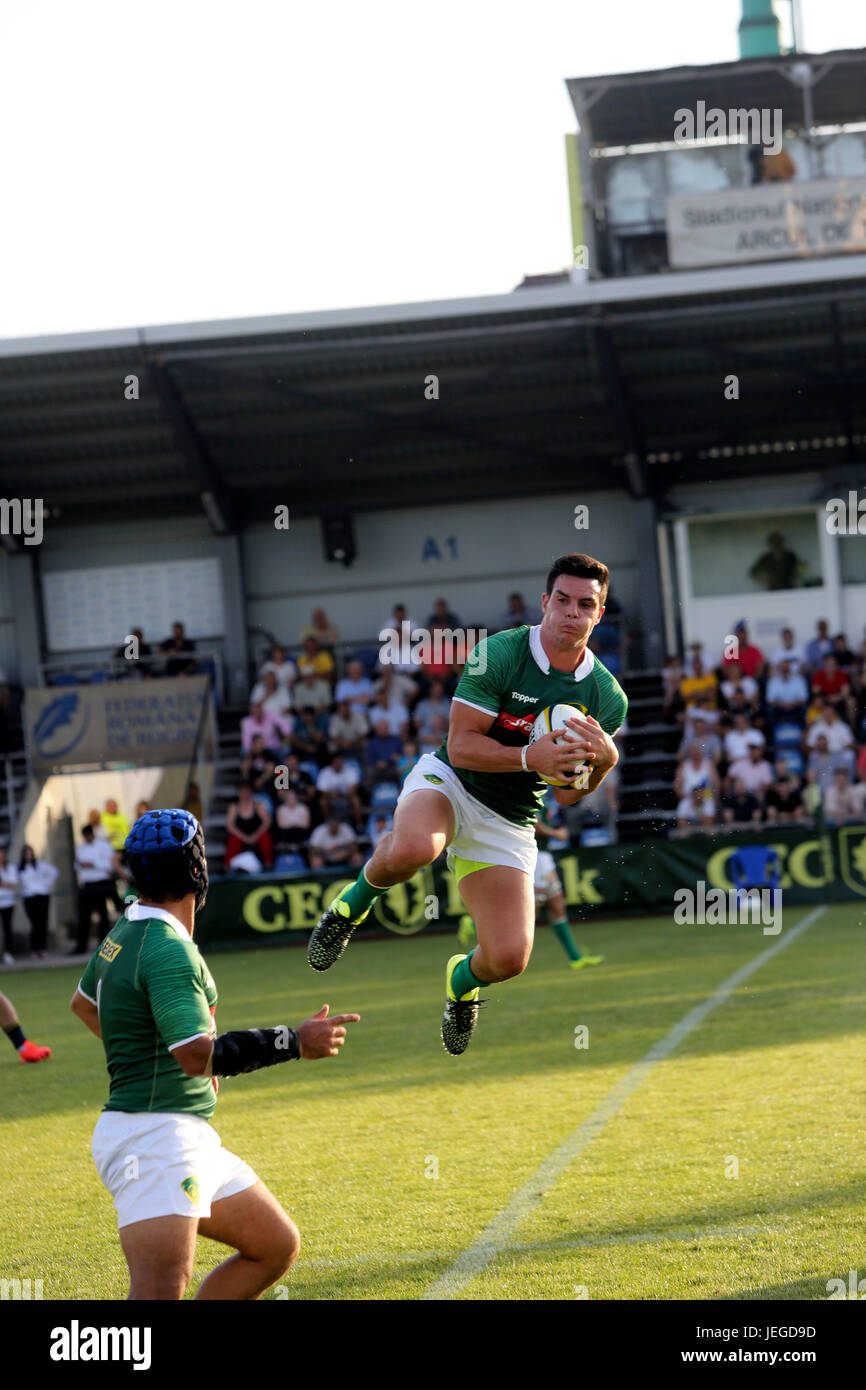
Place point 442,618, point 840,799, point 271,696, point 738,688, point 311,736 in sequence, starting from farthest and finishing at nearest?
point 442,618, point 271,696, point 311,736, point 738,688, point 840,799

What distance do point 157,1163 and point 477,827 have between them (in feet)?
10.2

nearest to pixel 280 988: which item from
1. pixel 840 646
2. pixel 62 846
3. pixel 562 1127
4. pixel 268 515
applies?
pixel 562 1127

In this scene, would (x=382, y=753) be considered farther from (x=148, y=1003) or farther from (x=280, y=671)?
(x=148, y=1003)

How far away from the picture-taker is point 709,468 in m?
28.1

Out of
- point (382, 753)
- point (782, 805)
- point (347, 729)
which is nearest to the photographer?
point (782, 805)

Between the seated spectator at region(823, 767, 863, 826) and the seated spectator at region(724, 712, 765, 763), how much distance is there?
3.50 ft

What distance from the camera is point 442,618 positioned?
2659cm

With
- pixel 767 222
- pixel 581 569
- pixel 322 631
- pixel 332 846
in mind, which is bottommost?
pixel 332 846

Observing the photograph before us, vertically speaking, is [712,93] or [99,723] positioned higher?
[712,93]

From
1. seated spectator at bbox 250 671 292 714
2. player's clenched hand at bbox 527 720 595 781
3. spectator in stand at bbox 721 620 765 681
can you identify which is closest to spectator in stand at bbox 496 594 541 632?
spectator in stand at bbox 721 620 765 681

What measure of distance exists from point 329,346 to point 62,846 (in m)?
8.90

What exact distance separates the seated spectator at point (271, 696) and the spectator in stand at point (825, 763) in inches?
320

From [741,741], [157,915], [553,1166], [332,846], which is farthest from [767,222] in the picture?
[157,915]

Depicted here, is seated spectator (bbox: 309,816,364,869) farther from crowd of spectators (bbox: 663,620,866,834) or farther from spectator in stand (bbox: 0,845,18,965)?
crowd of spectators (bbox: 663,620,866,834)
